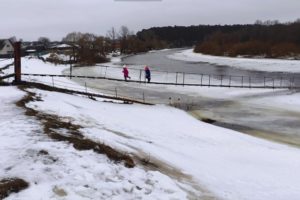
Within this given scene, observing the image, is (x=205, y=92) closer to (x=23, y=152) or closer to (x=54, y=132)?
(x=54, y=132)

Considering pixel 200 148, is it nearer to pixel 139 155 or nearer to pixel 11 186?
pixel 139 155

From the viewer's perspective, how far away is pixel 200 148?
1312cm

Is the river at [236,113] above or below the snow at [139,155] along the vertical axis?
below

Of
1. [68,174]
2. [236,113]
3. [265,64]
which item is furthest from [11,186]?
[265,64]

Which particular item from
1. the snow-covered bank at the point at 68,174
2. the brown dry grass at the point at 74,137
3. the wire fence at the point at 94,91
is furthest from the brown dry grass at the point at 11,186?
the wire fence at the point at 94,91

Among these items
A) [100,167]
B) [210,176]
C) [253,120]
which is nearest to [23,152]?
[100,167]

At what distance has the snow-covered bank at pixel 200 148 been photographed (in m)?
9.82

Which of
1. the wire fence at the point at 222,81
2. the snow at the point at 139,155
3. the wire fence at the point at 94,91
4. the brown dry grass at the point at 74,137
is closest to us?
the snow at the point at 139,155

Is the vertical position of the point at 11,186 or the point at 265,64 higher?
the point at 11,186

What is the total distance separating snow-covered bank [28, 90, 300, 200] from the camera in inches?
387

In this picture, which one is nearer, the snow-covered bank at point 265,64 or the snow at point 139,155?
the snow at point 139,155

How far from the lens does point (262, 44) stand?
98.9 meters

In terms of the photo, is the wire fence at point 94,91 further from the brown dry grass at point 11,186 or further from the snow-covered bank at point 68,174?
the brown dry grass at point 11,186

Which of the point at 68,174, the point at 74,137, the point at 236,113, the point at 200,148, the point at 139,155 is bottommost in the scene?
the point at 236,113
